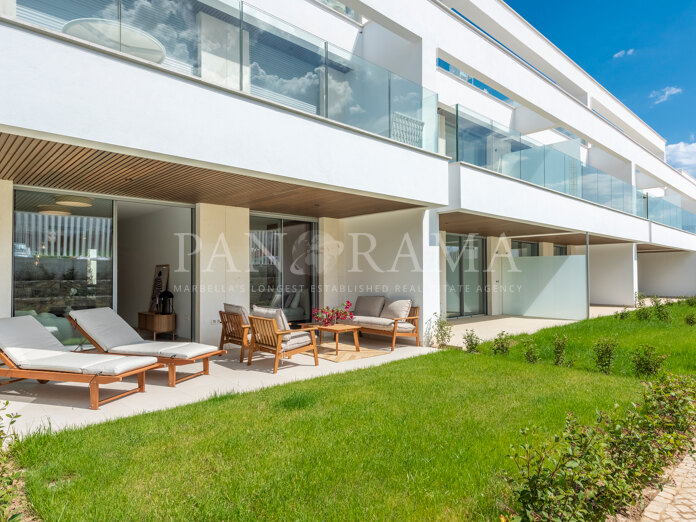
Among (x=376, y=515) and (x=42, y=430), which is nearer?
(x=376, y=515)

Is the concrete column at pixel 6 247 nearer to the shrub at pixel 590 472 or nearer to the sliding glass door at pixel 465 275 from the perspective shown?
the shrub at pixel 590 472

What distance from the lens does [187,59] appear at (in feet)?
16.2

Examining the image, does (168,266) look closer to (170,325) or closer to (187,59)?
(170,325)

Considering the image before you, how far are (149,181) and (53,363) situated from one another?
2702mm

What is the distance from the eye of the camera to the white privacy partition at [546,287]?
42.3ft

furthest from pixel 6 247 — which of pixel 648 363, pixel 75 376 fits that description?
pixel 648 363

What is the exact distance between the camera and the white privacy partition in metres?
12.9

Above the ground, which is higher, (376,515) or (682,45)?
(682,45)

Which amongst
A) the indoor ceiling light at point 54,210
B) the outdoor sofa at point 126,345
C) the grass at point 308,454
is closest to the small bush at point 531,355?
the grass at point 308,454

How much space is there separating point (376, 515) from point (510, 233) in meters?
12.4

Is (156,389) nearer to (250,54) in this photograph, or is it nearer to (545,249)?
(250,54)

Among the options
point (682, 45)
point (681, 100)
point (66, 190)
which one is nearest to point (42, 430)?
point (66, 190)

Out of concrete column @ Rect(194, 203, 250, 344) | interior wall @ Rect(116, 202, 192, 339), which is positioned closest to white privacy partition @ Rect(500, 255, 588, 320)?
concrete column @ Rect(194, 203, 250, 344)

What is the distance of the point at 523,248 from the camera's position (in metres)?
16.0
